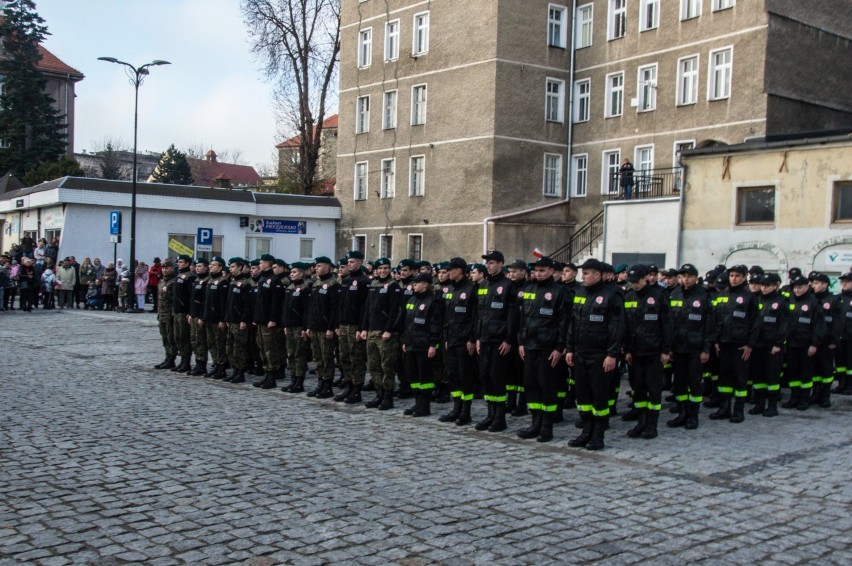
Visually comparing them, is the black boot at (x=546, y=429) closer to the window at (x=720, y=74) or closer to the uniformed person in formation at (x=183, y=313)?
the uniformed person in formation at (x=183, y=313)

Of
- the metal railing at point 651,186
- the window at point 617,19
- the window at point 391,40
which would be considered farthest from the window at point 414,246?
the window at point 617,19

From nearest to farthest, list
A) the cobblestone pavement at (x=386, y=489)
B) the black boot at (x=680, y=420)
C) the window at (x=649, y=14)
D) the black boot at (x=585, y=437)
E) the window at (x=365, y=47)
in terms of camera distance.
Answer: the cobblestone pavement at (x=386, y=489) → the black boot at (x=585, y=437) → the black boot at (x=680, y=420) → the window at (x=649, y=14) → the window at (x=365, y=47)

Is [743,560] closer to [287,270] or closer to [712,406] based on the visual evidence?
[712,406]

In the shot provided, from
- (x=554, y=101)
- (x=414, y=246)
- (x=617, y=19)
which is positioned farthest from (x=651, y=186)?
(x=414, y=246)

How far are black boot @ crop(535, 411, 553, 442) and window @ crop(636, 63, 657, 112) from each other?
87.2ft

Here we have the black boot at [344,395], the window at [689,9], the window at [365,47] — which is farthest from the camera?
the window at [365,47]

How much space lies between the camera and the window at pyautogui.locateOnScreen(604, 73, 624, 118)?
116 ft

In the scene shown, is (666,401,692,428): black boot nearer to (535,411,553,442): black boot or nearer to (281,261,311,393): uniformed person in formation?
(535,411,553,442): black boot

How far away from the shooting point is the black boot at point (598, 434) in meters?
9.07

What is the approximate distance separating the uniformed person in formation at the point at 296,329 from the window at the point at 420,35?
1113 inches

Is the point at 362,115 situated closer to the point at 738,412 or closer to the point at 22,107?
the point at 22,107

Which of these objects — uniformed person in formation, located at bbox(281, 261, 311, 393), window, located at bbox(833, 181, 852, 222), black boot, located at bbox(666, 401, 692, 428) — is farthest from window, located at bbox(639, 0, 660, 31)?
black boot, located at bbox(666, 401, 692, 428)

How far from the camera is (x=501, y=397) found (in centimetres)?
1019

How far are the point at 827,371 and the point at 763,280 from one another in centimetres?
207
